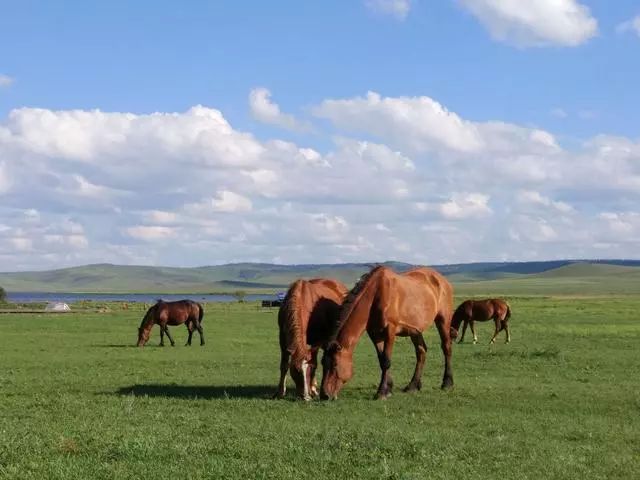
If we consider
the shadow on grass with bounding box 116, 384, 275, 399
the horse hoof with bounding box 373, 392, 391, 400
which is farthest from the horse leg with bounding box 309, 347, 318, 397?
the horse hoof with bounding box 373, 392, 391, 400

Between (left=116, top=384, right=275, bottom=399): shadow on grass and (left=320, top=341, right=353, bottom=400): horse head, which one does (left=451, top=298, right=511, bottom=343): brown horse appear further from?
(left=320, top=341, right=353, bottom=400): horse head

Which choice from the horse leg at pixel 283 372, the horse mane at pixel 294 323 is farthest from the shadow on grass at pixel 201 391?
the horse mane at pixel 294 323

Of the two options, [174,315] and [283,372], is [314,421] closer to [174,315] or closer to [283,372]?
[283,372]

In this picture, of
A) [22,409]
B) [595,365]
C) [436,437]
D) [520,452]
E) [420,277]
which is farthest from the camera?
[595,365]

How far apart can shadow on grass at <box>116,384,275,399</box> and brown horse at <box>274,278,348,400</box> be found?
2.91 feet

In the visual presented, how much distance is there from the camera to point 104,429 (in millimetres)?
10430

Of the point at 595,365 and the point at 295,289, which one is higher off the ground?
the point at 295,289

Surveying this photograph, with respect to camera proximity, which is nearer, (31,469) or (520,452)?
(31,469)

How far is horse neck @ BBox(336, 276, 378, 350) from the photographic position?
1411 cm

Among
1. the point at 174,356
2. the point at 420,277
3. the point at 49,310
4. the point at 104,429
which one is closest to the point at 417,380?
→ the point at 420,277

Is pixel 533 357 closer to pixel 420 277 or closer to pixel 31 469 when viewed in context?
pixel 420 277

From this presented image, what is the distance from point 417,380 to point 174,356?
11.2 m

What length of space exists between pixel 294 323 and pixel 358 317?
1196mm

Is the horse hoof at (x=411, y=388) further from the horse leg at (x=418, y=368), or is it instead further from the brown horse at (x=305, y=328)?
the brown horse at (x=305, y=328)
